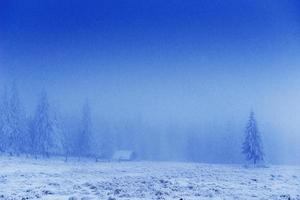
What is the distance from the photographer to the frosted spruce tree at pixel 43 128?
84.2 metres

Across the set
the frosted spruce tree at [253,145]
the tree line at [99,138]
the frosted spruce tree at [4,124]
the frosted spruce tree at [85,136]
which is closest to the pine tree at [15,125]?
the tree line at [99,138]

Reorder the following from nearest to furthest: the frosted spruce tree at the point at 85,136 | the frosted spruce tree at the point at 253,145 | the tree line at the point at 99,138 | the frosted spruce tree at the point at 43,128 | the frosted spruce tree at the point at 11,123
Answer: the frosted spruce tree at the point at 253,145
the frosted spruce tree at the point at 43,128
the tree line at the point at 99,138
the frosted spruce tree at the point at 11,123
the frosted spruce tree at the point at 85,136

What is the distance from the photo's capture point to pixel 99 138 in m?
113

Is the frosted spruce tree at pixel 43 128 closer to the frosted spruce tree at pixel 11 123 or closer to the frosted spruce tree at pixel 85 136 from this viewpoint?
the frosted spruce tree at pixel 11 123

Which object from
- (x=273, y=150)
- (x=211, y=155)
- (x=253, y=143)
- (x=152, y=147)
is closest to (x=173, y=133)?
A: (x=152, y=147)

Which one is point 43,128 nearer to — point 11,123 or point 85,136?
point 11,123

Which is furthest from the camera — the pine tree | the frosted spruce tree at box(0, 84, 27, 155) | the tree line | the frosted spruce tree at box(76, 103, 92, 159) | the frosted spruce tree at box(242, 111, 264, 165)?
the frosted spruce tree at box(76, 103, 92, 159)

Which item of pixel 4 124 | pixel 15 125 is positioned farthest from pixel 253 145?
pixel 4 124

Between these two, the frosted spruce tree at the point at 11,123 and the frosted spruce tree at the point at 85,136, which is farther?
the frosted spruce tree at the point at 85,136

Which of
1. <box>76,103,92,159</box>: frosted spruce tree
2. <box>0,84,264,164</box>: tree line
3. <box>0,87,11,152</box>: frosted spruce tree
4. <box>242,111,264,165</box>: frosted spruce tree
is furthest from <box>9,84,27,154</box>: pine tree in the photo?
<box>242,111,264,165</box>: frosted spruce tree

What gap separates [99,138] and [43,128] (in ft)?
100

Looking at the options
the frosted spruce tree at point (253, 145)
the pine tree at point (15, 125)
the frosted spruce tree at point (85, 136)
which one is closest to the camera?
the frosted spruce tree at point (253, 145)

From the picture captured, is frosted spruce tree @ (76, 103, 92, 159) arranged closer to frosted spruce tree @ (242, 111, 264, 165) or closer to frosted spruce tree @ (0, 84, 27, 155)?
frosted spruce tree @ (0, 84, 27, 155)

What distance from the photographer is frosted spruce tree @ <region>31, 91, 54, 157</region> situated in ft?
276
